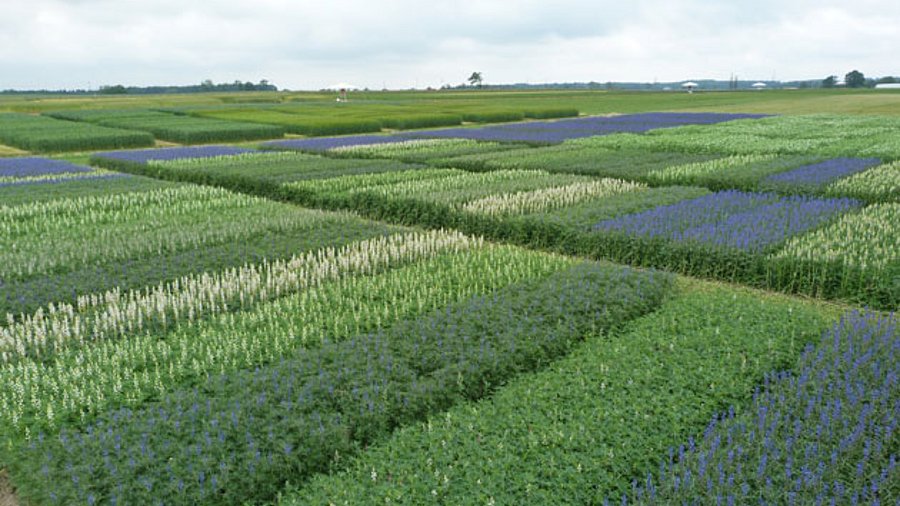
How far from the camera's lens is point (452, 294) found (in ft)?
40.4

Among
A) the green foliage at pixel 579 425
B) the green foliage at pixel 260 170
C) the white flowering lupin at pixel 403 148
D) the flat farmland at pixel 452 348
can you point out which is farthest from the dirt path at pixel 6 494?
the white flowering lupin at pixel 403 148

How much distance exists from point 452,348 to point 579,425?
2740 millimetres

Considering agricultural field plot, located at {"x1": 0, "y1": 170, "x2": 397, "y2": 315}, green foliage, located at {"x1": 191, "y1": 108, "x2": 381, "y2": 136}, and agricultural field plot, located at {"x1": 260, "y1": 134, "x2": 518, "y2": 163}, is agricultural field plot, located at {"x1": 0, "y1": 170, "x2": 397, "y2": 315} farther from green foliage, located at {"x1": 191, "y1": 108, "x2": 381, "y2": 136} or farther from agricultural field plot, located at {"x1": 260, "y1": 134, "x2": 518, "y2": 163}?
green foliage, located at {"x1": 191, "y1": 108, "x2": 381, "y2": 136}

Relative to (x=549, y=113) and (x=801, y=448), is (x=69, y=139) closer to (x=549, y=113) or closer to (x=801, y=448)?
(x=801, y=448)

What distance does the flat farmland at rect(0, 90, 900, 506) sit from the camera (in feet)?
21.5

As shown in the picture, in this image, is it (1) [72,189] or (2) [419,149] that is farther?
(2) [419,149]

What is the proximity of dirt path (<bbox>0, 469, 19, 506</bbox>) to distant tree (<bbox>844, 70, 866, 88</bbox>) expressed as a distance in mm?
217932

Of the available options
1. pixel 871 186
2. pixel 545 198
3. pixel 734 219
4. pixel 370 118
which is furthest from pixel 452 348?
pixel 370 118

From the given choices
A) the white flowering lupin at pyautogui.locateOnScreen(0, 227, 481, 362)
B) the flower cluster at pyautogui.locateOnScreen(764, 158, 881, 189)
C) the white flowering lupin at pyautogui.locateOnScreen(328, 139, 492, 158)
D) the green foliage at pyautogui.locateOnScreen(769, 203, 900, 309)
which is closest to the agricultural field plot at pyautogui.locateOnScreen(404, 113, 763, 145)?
the white flowering lupin at pyautogui.locateOnScreen(328, 139, 492, 158)

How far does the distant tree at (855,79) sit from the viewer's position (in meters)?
A: 181

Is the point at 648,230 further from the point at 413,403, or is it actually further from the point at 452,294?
the point at 413,403

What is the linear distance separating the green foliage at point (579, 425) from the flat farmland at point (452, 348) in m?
0.04

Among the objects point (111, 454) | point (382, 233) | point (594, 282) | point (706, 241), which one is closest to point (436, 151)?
point (382, 233)

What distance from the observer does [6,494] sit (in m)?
7.23
